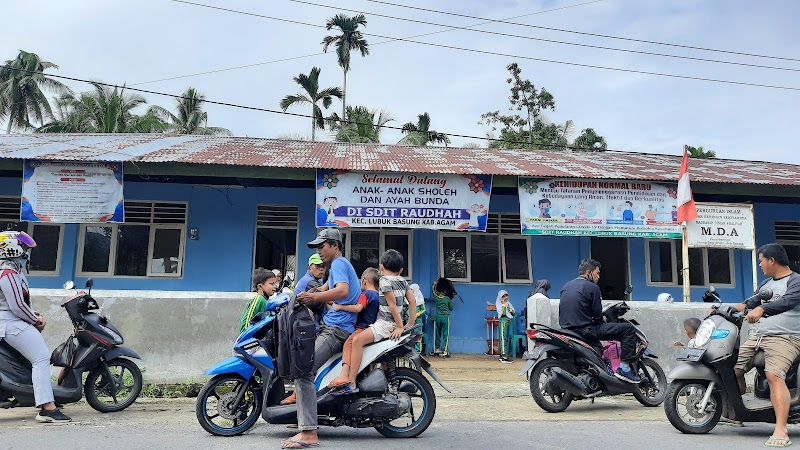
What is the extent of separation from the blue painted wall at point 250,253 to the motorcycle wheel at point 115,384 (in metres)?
4.87

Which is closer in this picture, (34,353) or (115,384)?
(34,353)

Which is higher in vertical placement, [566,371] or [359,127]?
[359,127]

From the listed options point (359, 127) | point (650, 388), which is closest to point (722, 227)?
point (650, 388)

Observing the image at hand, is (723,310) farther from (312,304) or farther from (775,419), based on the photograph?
(312,304)

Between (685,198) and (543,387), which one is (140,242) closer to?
(543,387)

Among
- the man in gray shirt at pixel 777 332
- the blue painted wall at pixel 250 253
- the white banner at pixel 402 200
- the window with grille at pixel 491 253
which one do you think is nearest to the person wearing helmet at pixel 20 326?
the white banner at pixel 402 200

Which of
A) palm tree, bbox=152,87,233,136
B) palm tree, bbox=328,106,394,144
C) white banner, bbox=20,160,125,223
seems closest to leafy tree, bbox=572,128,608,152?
palm tree, bbox=328,106,394,144

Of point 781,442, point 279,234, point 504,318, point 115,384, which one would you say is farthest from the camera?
point 279,234

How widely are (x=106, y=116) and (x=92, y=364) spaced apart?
26.6 metres

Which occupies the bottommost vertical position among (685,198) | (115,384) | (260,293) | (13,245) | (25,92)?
(115,384)

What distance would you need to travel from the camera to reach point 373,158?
11945mm

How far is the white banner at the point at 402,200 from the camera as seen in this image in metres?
10.1

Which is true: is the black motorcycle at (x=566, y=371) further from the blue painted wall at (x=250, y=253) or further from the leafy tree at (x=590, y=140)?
the leafy tree at (x=590, y=140)

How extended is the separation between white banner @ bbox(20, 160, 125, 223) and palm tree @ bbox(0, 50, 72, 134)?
28819mm
